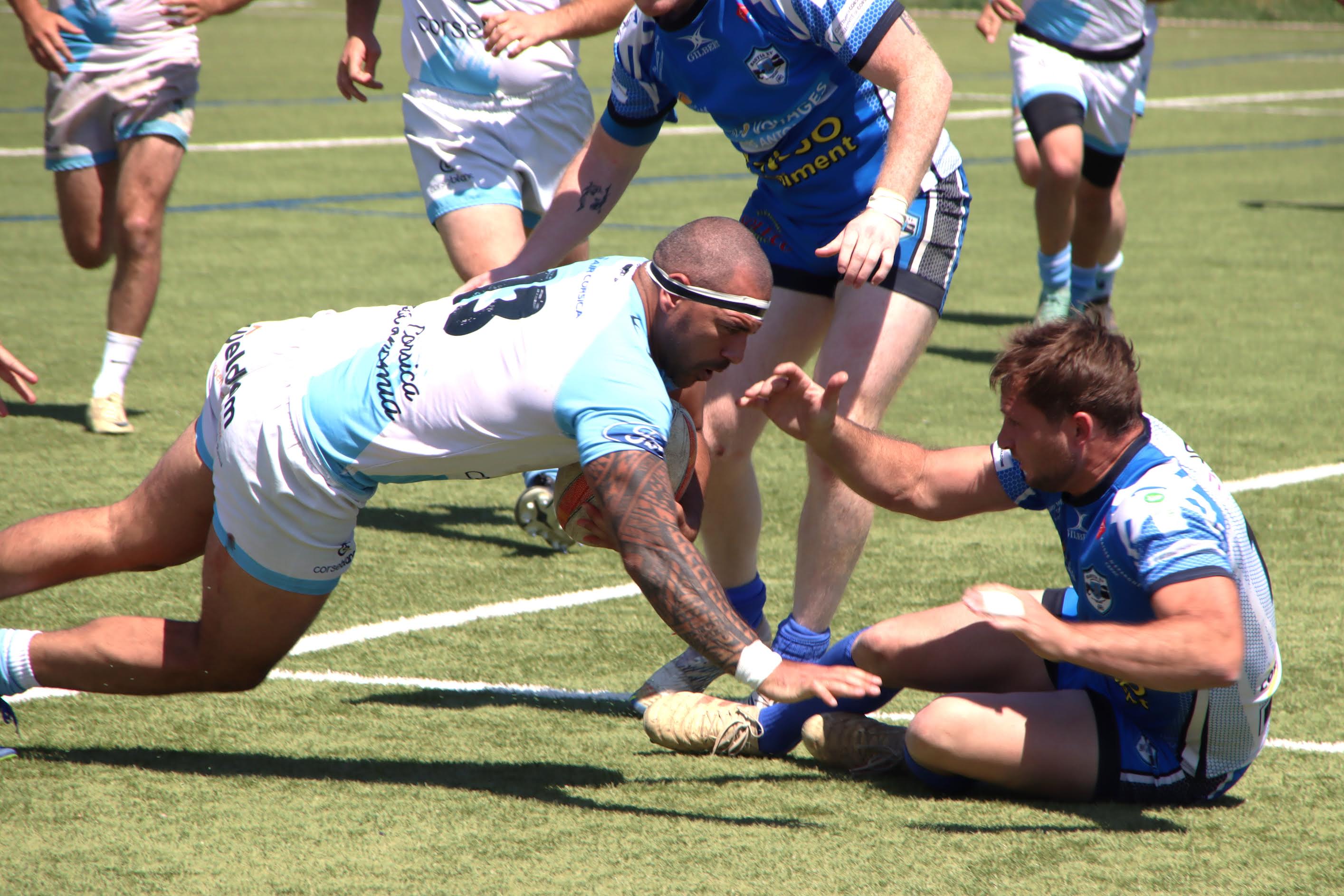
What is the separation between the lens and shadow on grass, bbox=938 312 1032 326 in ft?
33.9

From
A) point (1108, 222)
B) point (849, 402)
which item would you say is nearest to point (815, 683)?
point (849, 402)

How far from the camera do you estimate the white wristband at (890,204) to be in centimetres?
Result: 404

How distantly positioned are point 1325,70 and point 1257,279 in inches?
754

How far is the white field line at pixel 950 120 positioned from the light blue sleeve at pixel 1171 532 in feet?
32.2

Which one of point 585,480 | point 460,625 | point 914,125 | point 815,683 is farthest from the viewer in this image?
point 460,625

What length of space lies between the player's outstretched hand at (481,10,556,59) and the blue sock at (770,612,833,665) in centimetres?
208

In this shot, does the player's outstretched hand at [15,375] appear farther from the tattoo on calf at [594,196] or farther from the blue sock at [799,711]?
the blue sock at [799,711]

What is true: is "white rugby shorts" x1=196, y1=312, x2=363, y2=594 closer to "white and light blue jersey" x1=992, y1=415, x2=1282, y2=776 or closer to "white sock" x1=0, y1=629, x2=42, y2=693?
"white sock" x1=0, y1=629, x2=42, y2=693

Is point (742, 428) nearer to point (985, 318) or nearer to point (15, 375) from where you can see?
point (15, 375)

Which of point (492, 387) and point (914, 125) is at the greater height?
point (914, 125)

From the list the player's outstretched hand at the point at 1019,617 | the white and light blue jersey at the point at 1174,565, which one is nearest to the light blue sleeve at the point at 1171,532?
the white and light blue jersey at the point at 1174,565

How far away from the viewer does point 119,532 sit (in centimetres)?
405

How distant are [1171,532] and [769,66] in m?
1.71

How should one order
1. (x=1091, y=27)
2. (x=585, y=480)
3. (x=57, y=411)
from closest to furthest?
(x=585, y=480)
(x=57, y=411)
(x=1091, y=27)
